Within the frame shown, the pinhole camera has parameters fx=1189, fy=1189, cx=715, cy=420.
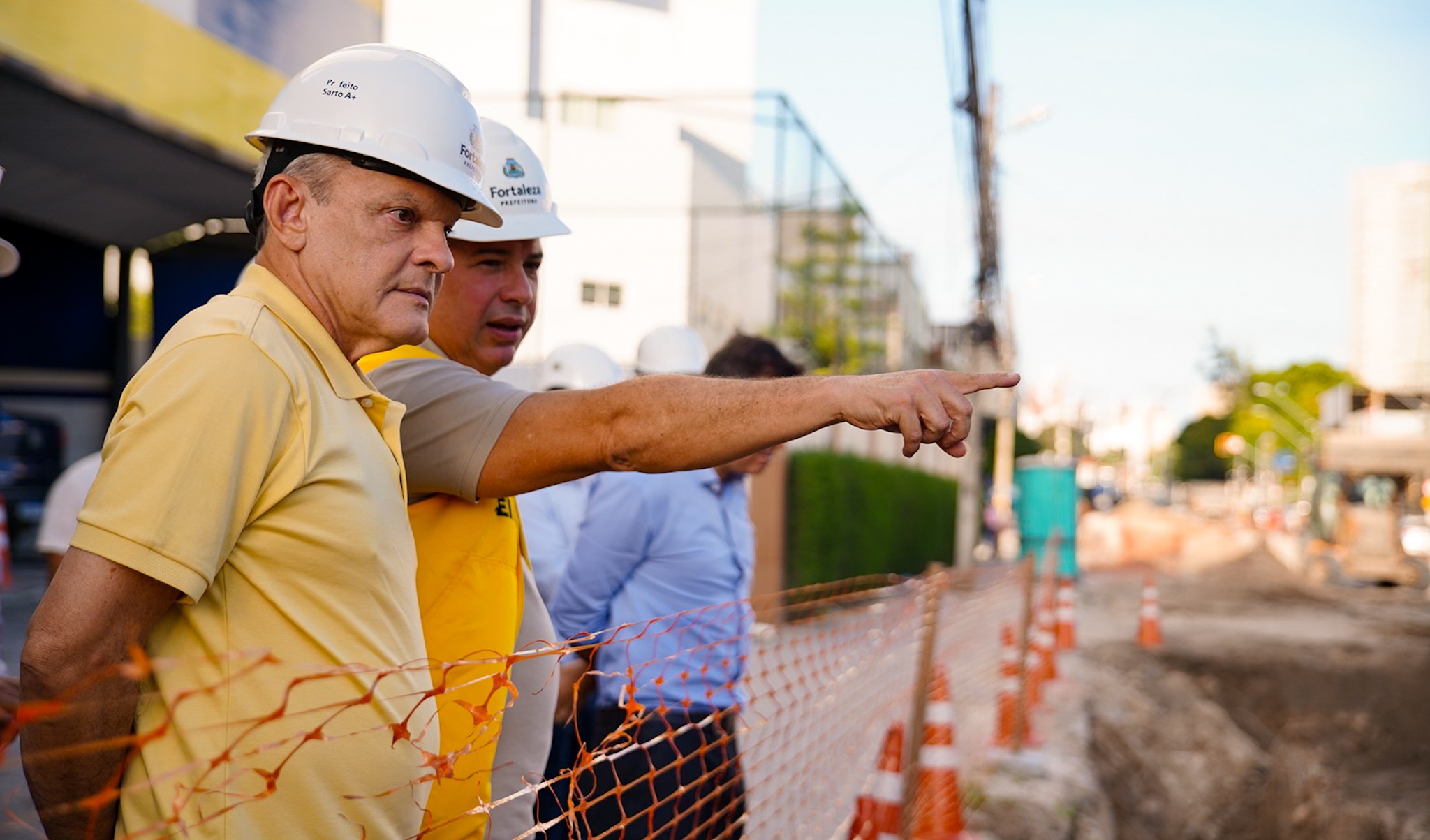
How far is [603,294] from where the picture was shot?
15359 millimetres

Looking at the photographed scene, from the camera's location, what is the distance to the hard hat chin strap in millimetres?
1641

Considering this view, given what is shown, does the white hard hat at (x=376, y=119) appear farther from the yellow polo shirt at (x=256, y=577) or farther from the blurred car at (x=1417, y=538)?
the blurred car at (x=1417, y=538)

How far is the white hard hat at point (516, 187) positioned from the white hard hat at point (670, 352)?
3049mm

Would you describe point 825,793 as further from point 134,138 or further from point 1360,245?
point 1360,245

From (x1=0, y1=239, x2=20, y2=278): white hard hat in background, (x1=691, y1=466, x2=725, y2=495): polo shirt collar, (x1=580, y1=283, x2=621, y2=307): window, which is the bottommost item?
(x1=691, y1=466, x2=725, y2=495): polo shirt collar

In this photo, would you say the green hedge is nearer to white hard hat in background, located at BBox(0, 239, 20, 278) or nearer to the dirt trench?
the dirt trench

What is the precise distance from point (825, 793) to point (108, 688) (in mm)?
4567

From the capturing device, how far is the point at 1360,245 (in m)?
123

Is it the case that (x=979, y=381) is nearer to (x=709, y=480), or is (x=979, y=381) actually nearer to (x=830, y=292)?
(x=709, y=480)

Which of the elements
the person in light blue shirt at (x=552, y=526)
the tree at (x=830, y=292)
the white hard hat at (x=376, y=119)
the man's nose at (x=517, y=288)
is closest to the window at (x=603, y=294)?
the tree at (x=830, y=292)

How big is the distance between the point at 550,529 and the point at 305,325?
2.49 metres

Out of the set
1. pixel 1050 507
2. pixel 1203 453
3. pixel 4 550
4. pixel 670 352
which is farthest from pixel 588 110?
→ pixel 1203 453

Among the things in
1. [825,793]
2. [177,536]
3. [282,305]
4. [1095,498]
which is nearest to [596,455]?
[282,305]

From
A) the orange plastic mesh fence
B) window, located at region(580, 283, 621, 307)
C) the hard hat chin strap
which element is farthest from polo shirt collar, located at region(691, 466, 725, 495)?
window, located at region(580, 283, 621, 307)
